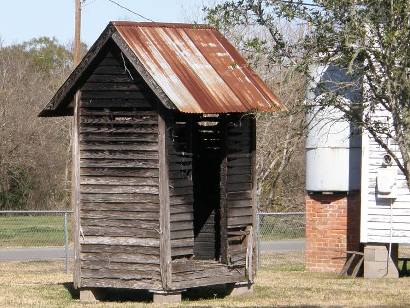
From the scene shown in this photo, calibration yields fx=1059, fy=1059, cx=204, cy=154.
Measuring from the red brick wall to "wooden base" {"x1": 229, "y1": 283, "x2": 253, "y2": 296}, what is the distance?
5.80 metres

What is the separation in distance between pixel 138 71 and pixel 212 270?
11.4ft

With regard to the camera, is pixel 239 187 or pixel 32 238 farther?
pixel 32 238

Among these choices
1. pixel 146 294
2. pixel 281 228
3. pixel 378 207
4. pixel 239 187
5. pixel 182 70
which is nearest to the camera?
pixel 182 70

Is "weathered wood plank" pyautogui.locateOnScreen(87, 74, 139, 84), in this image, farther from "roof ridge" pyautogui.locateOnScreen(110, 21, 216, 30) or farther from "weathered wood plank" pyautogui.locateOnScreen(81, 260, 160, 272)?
"weathered wood plank" pyautogui.locateOnScreen(81, 260, 160, 272)

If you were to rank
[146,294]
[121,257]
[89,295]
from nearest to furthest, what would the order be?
[121,257]
[89,295]
[146,294]

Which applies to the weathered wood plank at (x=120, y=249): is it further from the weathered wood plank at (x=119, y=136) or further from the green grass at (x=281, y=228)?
the green grass at (x=281, y=228)

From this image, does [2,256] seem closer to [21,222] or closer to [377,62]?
[21,222]

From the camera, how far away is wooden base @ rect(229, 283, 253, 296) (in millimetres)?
17969

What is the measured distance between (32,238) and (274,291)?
15.2 metres

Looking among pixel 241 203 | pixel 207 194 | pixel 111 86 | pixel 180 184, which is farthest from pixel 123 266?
pixel 111 86

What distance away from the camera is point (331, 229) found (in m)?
23.8

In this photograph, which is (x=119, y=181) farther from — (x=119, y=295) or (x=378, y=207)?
(x=378, y=207)

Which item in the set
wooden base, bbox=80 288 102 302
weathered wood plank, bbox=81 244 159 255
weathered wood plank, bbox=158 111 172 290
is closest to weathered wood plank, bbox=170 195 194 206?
weathered wood plank, bbox=158 111 172 290

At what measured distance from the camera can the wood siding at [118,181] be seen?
53.9 ft
